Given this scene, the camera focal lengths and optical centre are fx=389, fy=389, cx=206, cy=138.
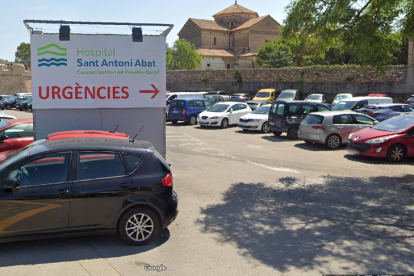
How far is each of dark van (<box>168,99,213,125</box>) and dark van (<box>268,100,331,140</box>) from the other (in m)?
6.82

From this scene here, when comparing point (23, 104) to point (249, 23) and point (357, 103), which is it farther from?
point (249, 23)

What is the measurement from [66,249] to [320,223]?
4.09m

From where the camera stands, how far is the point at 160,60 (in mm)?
8984

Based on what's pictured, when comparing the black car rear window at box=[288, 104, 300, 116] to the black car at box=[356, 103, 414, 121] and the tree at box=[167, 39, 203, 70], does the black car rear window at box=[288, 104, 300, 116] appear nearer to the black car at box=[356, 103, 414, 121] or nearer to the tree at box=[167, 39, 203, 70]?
the black car at box=[356, 103, 414, 121]

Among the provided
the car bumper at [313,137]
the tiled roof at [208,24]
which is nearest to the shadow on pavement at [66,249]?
the car bumper at [313,137]

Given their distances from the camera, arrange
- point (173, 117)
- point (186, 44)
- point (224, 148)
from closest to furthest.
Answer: point (224, 148)
point (173, 117)
point (186, 44)

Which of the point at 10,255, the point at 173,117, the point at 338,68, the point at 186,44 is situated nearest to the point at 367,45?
the point at 10,255

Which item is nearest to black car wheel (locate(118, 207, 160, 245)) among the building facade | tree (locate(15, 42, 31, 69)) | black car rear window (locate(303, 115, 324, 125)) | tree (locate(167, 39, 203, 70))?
black car rear window (locate(303, 115, 324, 125))

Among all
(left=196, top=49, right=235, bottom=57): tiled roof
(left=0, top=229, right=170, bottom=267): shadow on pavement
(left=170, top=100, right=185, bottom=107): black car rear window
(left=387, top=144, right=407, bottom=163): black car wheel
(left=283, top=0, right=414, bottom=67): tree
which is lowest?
(left=0, top=229, right=170, bottom=267): shadow on pavement

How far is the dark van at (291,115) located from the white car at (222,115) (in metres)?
4.31

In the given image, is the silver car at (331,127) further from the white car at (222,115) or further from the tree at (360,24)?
the white car at (222,115)

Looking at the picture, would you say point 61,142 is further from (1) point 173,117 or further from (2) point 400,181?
(1) point 173,117

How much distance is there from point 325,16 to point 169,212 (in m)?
6.46

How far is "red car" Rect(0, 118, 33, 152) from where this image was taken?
1030 cm
